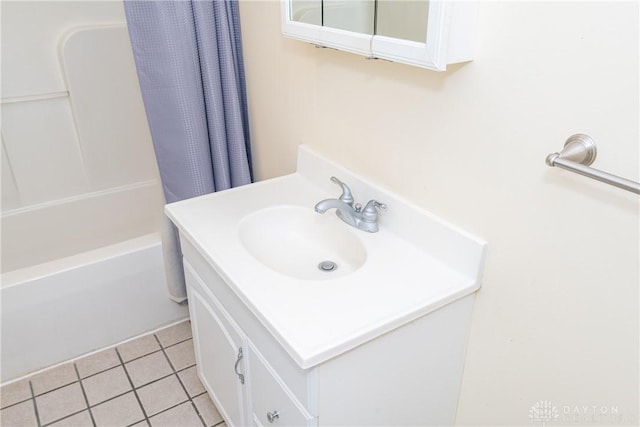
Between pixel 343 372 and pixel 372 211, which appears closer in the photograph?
pixel 343 372

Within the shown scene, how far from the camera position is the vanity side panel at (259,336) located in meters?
1.05

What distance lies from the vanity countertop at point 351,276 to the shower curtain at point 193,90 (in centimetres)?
33

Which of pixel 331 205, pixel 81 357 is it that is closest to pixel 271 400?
pixel 331 205

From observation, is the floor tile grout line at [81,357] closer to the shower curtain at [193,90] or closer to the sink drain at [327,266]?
the shower curtain at [193,90]

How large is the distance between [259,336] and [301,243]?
0.41 m

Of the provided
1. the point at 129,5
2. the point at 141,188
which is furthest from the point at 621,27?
the point at 141,188

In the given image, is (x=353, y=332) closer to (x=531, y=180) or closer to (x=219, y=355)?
(x=531, y=180)

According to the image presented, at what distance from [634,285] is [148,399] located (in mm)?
1668

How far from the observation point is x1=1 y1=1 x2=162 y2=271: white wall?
2184 mm

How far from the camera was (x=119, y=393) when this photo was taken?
1924 mm

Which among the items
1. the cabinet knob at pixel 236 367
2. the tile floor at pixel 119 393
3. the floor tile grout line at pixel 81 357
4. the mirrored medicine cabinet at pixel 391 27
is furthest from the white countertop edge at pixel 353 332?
the floor tile grout line at pixel 81 357

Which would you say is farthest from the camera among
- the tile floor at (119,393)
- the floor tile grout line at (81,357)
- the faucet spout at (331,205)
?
the floor tile grout line at (81,357)

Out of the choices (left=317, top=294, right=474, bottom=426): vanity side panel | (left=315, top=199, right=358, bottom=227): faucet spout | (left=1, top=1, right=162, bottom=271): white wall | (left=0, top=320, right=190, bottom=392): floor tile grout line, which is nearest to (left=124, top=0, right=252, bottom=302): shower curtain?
(left=0, top=320, right=190, bottom=392): floor tile grout line

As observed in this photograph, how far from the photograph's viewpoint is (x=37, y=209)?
94.7 inches
